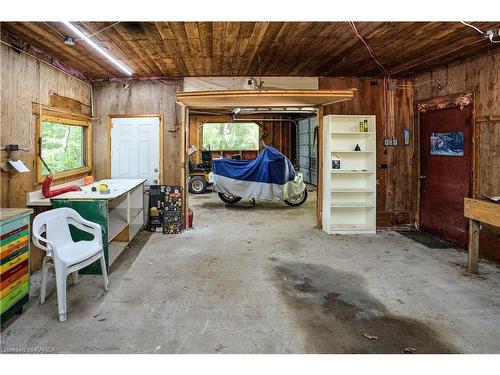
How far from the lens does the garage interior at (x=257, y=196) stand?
2865 mm

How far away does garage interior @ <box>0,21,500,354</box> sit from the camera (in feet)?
9.40

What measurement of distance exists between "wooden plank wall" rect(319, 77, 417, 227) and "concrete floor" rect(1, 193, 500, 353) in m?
1.15

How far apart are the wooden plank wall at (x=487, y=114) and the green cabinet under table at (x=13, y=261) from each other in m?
5.38

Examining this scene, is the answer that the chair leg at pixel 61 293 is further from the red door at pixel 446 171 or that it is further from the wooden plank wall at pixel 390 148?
the red door at pixel 446 171

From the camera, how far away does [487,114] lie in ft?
15.2

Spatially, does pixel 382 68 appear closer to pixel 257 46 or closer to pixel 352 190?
pixel 352 190

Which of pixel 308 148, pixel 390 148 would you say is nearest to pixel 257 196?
pixel 390 148

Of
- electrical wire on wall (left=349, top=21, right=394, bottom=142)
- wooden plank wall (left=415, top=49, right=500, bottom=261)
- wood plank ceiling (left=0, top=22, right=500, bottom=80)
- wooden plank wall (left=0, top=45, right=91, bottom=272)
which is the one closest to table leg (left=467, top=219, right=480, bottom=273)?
wooden plank wall (left=415, top=49, right=500, bottom=261)

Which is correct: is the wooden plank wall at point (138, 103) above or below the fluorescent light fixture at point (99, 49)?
below

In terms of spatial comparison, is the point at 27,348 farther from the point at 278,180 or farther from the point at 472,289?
the point at 278,180

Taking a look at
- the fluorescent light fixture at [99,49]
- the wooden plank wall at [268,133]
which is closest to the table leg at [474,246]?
the fluorescent light fixture at [99,49]

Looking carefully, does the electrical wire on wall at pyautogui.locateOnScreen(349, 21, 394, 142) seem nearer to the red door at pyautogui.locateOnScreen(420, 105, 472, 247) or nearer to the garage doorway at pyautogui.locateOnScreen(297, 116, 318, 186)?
the red door at pyautogui.locateOnScreen(420, 105, 472, 247)

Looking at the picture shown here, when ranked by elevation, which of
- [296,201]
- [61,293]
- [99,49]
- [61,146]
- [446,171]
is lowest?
[61,293]

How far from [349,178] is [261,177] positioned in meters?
2.43
